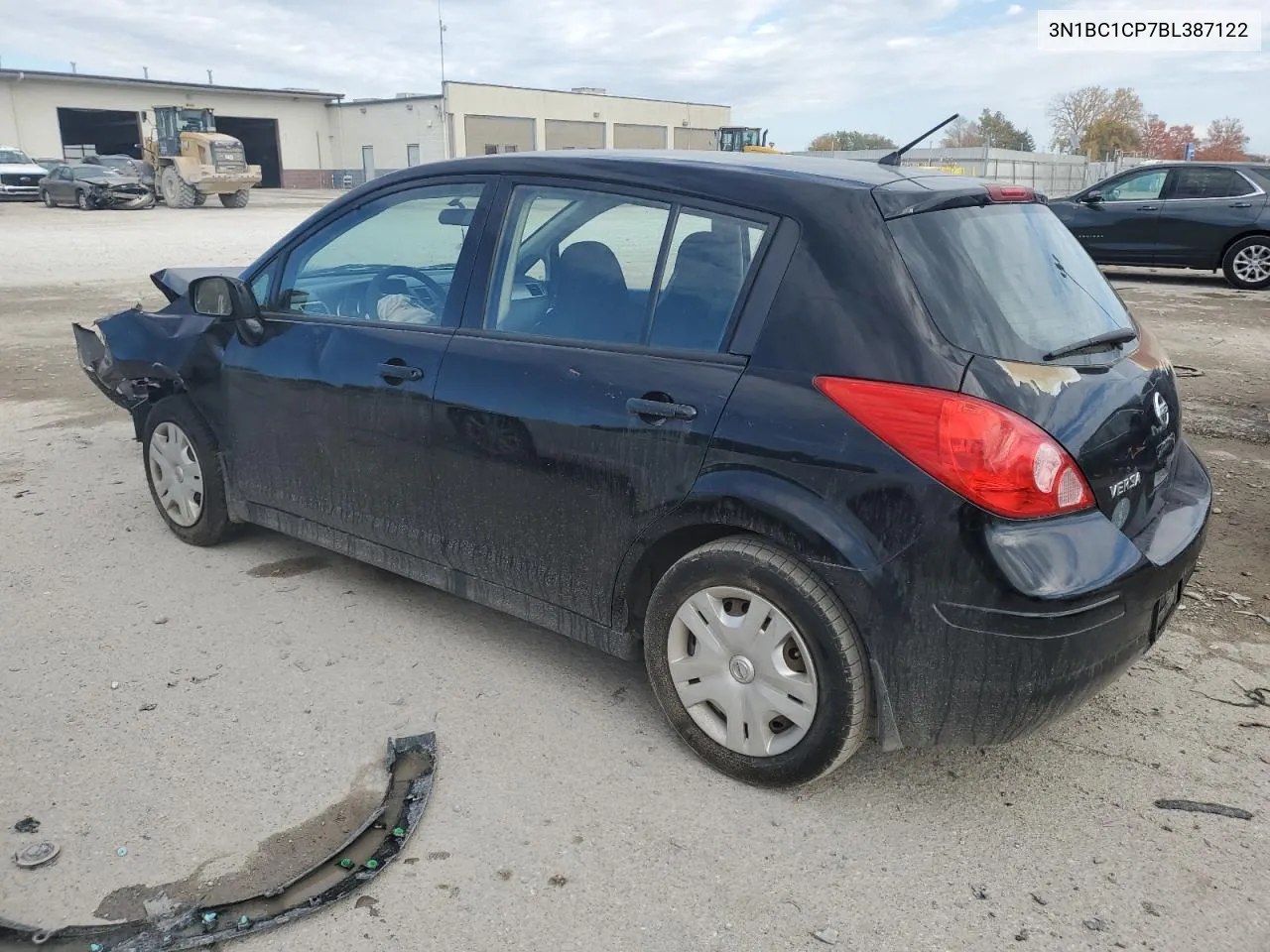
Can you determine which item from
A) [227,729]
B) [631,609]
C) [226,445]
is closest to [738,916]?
[631,609]

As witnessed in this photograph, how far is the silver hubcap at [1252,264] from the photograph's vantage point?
46.6ft

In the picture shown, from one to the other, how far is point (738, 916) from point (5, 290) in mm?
15557

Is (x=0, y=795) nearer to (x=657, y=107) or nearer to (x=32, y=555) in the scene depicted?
(x=32, y=555)

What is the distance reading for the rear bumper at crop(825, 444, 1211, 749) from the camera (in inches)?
97.1

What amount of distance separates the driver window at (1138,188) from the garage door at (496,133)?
52177 mm

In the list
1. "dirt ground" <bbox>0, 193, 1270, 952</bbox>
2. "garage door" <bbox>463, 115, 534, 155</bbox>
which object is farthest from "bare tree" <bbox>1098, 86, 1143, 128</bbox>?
"dirt ground" <bbox>0, 193, 1270, 952</bbox>

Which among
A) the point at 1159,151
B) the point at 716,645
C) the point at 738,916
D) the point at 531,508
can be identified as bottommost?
the point at 738,916

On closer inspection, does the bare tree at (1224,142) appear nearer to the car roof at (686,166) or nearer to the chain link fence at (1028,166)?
the chain link fence at (1028,166)

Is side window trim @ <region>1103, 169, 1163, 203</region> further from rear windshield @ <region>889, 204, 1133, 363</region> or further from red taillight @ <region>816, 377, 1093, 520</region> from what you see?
red taillight @ <region>816, 377, 1093, 520</region>

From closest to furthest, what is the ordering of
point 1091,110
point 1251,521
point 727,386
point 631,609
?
point 727,386 < point 631,609 < point 1251,521 < point 1091,110

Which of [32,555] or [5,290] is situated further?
[5,290]

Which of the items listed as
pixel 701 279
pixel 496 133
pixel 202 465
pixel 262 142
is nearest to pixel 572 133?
pixel 496 133

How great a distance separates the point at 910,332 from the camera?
8.54 feet

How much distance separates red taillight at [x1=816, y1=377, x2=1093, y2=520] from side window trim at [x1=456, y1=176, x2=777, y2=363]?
0.49 metres
